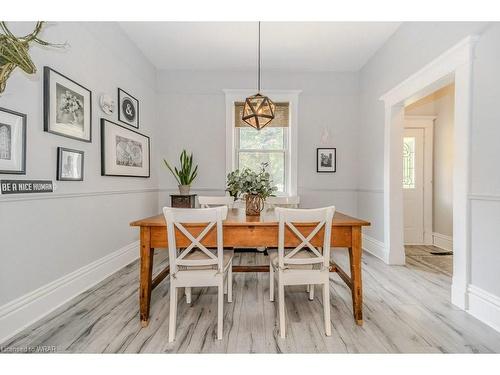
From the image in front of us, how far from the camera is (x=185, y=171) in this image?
411 cm

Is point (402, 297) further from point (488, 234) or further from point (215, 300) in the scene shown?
point (215, 300)

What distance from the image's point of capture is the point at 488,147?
201 cm

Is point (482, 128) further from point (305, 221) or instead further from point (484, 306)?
point (305, 221)

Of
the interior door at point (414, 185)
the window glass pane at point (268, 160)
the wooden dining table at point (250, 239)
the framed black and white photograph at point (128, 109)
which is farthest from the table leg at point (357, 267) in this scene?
the interior door at point (414, 185)

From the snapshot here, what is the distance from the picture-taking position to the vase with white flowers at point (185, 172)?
4.09 metres

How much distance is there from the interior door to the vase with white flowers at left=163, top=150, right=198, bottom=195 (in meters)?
3.63

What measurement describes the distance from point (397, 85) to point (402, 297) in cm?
247

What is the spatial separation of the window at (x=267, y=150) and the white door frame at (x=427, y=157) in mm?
2125

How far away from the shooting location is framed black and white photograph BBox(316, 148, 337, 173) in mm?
4426

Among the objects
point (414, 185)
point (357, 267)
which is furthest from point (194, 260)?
point (414, 185)

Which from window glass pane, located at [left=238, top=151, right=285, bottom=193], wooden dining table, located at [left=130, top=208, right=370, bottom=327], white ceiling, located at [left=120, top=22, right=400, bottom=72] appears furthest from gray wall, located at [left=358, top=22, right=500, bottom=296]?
window glass pane, located at [left=238, top=151, right=285, bottom=193]

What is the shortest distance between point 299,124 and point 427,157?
7.36 ft
